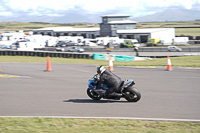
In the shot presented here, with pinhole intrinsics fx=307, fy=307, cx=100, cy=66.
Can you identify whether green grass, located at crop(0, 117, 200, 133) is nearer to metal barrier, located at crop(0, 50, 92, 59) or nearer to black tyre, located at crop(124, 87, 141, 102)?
black tyre, located at crop(124, 87, 141, 102)

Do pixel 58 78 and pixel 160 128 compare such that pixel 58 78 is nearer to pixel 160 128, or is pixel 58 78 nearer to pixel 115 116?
pixel 115 116

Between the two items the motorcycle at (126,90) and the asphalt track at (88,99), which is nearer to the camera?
the asphalt track at (88,99)

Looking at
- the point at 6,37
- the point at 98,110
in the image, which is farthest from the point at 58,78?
the point at 6,37

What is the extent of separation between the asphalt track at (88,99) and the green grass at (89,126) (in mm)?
695

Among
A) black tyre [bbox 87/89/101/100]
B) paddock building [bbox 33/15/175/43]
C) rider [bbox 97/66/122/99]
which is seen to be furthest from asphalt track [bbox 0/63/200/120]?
paddock building [bbox 33/15/175/43]

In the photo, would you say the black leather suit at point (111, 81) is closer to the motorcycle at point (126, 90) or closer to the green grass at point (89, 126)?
the motorcycle at point (126, 90)

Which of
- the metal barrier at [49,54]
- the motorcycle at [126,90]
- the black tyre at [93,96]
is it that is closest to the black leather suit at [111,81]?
the motorcycle at [126,90]

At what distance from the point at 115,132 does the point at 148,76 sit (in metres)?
10.4

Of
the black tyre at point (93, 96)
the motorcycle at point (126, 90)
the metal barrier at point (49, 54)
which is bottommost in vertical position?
the black tyre at point (93, 96)

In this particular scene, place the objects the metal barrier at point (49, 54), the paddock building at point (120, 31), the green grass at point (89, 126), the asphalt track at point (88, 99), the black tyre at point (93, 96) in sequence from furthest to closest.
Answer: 1. the paddock building at point (120, 31)
2. the metal barrier at point (49, 54)
3. the black tyre at point (93, 96)
4. the asphalt track at point (88, 99)
5. the green grass at point (89, 126)

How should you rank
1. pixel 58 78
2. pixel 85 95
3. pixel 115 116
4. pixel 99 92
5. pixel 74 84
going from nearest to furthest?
pixel 115 116, pixel 99 92, pixel 85 95, pixel 74 84, pixel 58 78

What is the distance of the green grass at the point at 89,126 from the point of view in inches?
267

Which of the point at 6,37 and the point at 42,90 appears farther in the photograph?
the point at 6,37

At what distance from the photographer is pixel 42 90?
1270 cm
